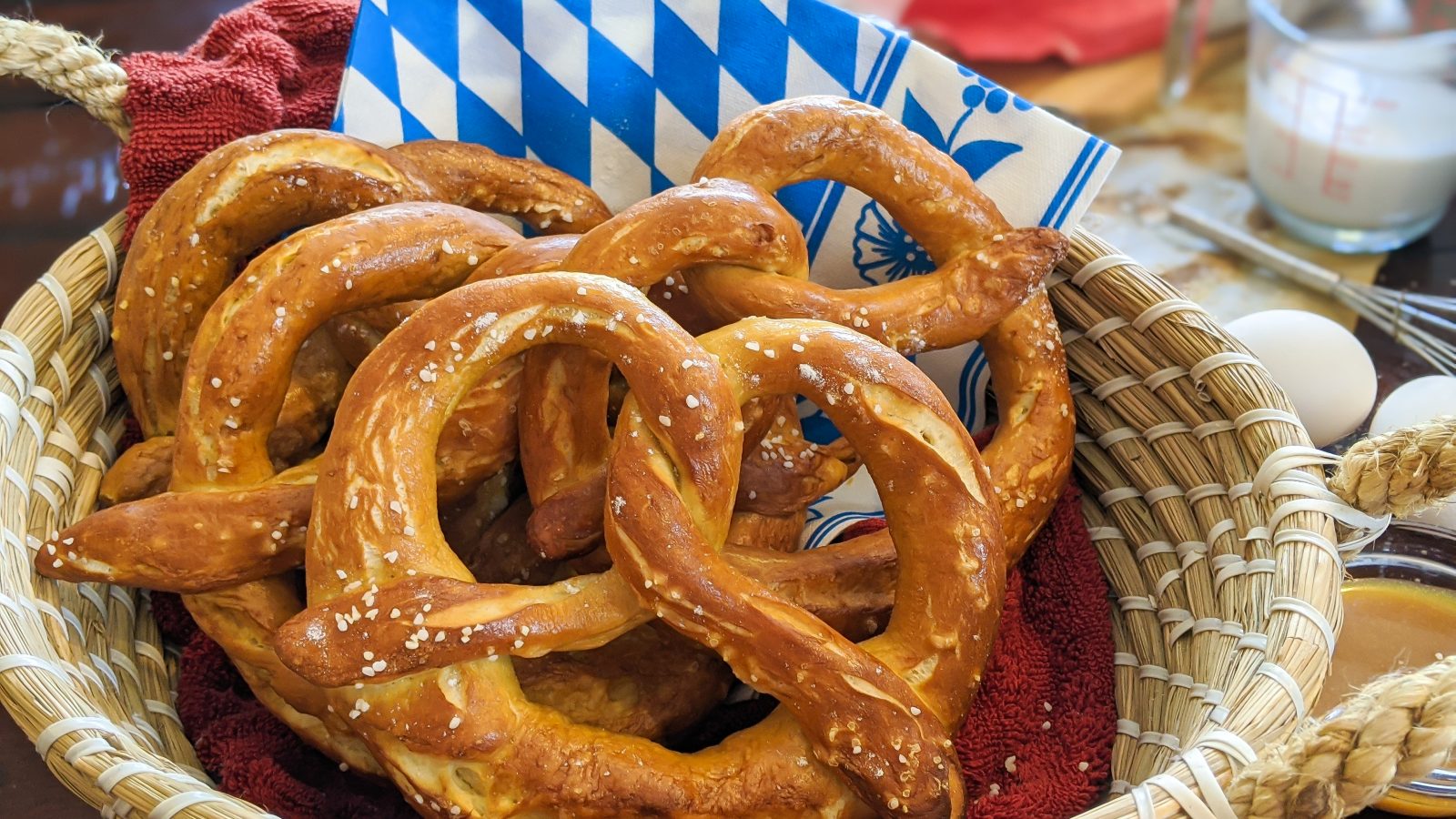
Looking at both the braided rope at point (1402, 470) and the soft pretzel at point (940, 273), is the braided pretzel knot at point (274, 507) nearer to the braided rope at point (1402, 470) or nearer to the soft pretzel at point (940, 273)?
the soft pretzel at point (940, 273)

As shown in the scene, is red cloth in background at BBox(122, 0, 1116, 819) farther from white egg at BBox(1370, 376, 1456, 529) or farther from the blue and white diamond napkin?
white egg at BBox(1370, 376, 1456, 529)

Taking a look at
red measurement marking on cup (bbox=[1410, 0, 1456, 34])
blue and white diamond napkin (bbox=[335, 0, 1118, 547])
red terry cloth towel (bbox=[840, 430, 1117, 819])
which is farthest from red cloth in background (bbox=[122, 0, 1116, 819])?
red measurement marking on cup (bbox=[1410, 0, 1456, 34])

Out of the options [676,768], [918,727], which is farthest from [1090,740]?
[676,768]

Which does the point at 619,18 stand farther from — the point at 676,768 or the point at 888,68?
the point at 676,768

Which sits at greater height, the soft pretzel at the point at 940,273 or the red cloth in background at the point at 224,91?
the red cloth in background at the point at 224,91

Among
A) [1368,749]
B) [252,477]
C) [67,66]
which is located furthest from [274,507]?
[1368,749]

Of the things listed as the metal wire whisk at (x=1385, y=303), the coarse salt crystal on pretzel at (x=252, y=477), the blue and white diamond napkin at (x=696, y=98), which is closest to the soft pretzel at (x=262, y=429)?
the coarse salt crystal on pretzel at (x=252, y=477)

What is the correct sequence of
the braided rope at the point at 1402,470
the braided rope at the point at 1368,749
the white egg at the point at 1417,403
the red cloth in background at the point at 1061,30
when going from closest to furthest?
the braided rope at the point at 1368,749, the braided rope at the point at 1402,470, the white egg at the point at 1417,403, the red cloth in background at the point at 1061,30
